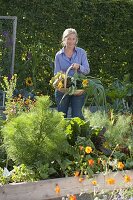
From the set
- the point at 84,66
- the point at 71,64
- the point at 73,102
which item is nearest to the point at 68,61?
the point at 71,64

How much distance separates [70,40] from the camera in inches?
227

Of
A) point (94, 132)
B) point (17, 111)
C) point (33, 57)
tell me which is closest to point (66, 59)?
point (17, 111)

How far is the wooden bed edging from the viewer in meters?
3.57

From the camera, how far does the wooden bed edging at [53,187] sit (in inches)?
140

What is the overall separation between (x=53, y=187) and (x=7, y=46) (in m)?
5.08

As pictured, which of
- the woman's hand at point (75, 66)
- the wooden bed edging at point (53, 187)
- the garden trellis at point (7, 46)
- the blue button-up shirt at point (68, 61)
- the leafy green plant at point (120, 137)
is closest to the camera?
the wooden bed edging at point (53, 187)

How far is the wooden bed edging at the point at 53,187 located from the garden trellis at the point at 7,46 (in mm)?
4579

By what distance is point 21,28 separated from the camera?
873cm

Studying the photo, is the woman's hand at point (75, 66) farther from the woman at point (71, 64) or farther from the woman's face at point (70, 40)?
the woman's face at point (70, 40)

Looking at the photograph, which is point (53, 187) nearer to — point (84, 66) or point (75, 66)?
point (75, 66)

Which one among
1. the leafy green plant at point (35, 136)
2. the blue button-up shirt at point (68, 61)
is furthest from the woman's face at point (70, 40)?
the leafy green plant at point (35, 136)

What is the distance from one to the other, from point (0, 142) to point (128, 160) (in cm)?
104

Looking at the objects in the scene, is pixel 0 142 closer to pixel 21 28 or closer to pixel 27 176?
pixel 27 176

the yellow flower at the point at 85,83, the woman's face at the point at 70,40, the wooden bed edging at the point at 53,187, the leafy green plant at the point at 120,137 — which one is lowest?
the wooden bed edging at the point at 53,187
